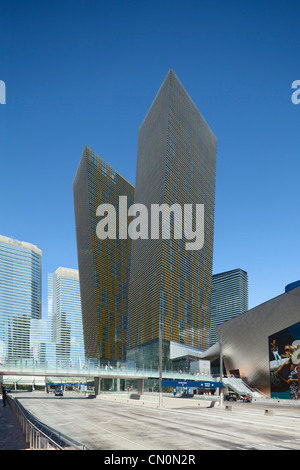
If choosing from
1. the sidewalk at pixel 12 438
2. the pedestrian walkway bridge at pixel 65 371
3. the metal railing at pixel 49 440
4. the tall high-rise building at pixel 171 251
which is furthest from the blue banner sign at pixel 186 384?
the tall high-rise building at pixel 171 251

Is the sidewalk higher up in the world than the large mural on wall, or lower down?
higher up

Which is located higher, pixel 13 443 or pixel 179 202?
pixel 179 202

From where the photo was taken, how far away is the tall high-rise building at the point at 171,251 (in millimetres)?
119938

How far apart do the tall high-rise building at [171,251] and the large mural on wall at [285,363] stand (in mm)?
34675

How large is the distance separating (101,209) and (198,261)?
44445mm

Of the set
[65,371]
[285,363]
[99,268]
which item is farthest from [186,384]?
[99,268]

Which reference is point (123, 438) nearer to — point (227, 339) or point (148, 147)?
point (227, 339)

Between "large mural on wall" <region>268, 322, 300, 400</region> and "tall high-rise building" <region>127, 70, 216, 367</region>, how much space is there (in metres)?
34.7

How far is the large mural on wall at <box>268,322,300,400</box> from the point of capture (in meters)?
78.8

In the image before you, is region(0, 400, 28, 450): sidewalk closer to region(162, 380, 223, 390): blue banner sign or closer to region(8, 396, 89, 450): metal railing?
region(8, 396, 89, 450): metal railing

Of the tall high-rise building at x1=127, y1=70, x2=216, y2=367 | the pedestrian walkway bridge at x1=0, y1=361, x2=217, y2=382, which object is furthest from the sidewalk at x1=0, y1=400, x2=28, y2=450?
the tall high-rise building at x1=127, y1=70, x2=216, y2=367

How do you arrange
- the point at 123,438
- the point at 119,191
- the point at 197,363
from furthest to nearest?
the point at 119,191, the point at 197,363, the point at 123,438

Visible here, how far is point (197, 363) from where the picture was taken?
357 ft

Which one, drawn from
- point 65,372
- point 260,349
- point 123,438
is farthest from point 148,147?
point 123,438
